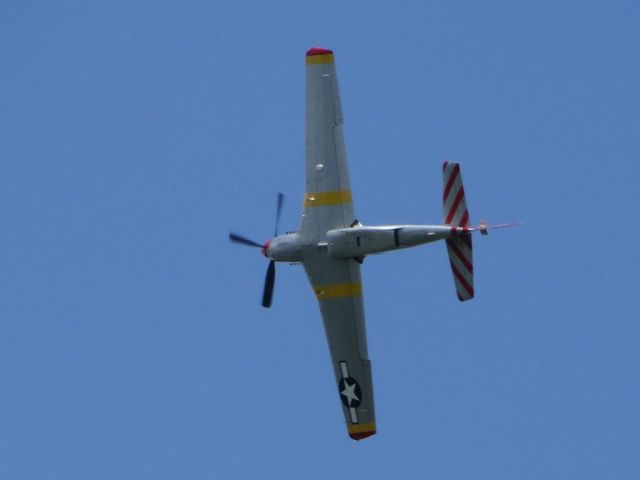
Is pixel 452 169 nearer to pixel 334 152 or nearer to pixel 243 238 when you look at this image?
pixel 334 152

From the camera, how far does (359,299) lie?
1928 inches

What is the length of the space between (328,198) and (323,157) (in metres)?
1.34

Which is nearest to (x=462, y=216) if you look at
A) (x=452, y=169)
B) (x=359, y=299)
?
(x=452, y=169)

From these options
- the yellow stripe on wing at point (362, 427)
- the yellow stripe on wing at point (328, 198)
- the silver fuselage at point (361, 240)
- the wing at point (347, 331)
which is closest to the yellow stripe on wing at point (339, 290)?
the wing at point (347, 331)

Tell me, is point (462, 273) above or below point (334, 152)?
below

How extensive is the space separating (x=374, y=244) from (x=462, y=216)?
280cm

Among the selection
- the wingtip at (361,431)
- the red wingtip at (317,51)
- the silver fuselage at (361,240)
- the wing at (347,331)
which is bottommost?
the wingtip at (361,431)

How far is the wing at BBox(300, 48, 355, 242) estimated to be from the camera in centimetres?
4809

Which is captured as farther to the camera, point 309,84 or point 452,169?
point 309,84

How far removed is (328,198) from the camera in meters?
48.2

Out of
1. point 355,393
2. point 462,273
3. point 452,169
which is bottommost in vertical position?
point 355,393

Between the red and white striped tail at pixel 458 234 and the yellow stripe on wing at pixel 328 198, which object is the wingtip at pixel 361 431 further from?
the yellow stripe on wing at pixel 328 198

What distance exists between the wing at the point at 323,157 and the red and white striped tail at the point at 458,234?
11.3ft

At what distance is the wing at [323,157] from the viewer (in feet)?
158
